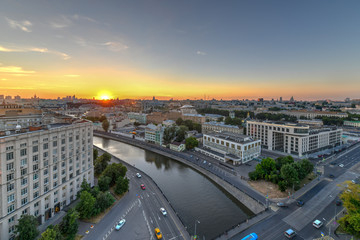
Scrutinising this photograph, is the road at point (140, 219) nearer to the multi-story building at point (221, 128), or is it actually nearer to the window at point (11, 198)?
the window at point (11, 198)

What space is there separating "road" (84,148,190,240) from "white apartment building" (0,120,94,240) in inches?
219

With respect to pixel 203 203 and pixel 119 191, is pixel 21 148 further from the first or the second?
pixel 203 203

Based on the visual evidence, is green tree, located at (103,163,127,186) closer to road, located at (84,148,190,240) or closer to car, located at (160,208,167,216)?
road, located at (84,148,190,240)

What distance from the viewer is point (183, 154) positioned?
137ft

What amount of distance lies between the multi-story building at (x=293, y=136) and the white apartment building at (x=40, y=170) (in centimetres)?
3908

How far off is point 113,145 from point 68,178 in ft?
109

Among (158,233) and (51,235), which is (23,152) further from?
(158,233)

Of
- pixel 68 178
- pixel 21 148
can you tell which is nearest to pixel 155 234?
pixel 68 178

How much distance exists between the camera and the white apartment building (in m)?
15.0

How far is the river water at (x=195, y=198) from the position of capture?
64.9 ft

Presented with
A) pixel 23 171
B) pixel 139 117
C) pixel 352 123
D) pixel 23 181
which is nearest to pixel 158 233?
pixel 23 181

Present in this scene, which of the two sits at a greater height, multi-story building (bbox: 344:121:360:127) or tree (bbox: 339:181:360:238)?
multi-story building (bbox: 344:121:360:127)

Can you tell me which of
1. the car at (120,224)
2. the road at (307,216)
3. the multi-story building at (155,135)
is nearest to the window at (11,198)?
the car at (120,224)

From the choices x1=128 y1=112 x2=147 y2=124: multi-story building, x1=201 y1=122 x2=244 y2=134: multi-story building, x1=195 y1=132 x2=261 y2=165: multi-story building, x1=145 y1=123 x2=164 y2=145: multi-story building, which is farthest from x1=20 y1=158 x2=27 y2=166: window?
x1=128 y1=112 x2=147 y2=124: multi-story building
